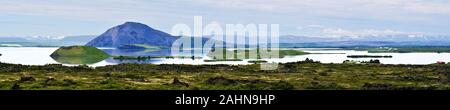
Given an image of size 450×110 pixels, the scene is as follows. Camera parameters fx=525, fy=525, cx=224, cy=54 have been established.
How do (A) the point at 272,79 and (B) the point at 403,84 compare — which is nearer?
(B) the point at 403,84

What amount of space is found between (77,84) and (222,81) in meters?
25.1

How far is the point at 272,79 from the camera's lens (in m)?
99.9

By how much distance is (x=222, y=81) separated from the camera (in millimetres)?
93438
